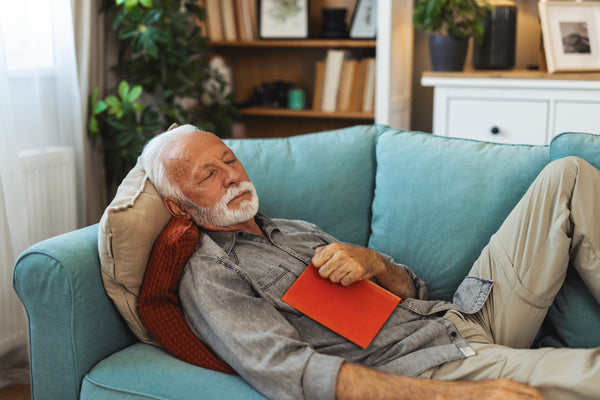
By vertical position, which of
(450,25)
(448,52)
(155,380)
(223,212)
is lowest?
(155,380)

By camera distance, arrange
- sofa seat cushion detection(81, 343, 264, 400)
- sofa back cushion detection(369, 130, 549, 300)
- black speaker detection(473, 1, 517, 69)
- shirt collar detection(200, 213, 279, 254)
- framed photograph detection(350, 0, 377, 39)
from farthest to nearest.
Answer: framed photograph detection(350, 0, 377, 39) < black speaker detection(473, 1, 517, 69) < sofa back cushion detection(369, 130, 549, 300) < shirt collar detection(200, 213, 279, 254) < sofa seat cushion detection(81, 343, 264, 400)

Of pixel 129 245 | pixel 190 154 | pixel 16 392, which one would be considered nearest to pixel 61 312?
pixel 129 245

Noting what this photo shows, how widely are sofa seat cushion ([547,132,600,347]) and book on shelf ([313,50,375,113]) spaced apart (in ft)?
5.39

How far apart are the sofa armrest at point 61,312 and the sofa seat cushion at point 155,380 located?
45 millimetres

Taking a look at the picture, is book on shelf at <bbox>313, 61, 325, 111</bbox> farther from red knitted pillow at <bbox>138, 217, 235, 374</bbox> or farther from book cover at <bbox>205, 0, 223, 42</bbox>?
red knitted pillow at <bbox>138, 217, 235, 374</bbox>

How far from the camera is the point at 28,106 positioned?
7.02ft

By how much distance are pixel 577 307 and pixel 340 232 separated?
0.66m

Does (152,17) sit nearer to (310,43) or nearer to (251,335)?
(310,43)

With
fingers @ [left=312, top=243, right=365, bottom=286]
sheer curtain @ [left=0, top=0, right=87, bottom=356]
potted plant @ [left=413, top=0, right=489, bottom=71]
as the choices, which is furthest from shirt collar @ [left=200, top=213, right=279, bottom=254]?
potted plant @ [left=413, top=0, right=489, bottom=71]

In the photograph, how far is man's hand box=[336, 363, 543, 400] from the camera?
1.10 meters

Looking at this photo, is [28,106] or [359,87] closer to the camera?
[28,106]

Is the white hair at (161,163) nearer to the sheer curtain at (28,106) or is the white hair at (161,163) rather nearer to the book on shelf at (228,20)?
the sheer curtain at (28,106)

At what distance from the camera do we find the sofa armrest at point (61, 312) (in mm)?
1289

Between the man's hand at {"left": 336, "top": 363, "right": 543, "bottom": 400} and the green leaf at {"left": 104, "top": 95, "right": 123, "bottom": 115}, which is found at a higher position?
the green leaf at {"left": 104, "top": 95, "right": 123, "bottom": 115}
